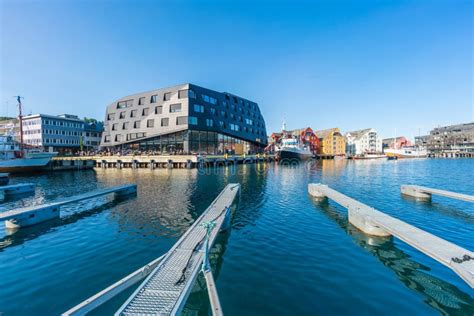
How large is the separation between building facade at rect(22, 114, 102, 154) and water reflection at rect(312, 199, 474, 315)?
88.1 meters

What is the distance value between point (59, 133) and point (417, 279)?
97.8 m

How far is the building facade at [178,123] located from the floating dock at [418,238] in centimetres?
4579

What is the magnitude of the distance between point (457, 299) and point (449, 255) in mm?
1271

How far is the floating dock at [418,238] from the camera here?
253 inches

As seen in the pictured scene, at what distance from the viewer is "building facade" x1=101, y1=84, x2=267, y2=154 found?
56.7 metres

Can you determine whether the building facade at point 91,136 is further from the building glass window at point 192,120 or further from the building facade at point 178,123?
the building glass window at point 192,120

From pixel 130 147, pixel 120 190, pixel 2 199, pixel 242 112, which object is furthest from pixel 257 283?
pixel 242 112

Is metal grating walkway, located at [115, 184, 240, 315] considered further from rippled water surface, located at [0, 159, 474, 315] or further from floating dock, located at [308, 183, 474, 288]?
floating dock, located at [308, 183, 474, 288]

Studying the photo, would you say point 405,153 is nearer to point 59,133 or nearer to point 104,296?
point 104,296

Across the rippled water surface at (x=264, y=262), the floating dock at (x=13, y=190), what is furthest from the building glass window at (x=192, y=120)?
the rippled water surface at (x=264, y=262)

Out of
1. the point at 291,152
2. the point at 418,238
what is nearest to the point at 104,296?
the point at 418,238

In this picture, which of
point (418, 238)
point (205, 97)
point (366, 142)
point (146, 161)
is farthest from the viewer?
point (366, 142)

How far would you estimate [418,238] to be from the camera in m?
8.34

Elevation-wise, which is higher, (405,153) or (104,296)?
(405,153)
